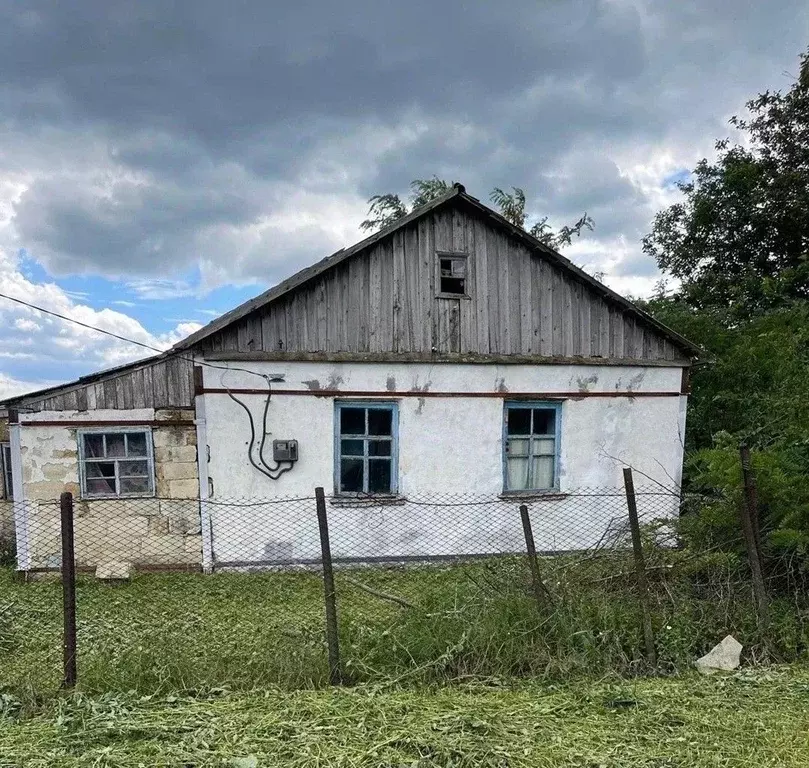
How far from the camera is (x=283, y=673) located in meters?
4.50

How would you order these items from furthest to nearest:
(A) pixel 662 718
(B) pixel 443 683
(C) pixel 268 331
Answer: (C) pixel 268 331
(B) pixel 443 683
(A) pixel 662 718

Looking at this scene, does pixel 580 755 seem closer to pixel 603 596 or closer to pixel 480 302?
pixel 603 596

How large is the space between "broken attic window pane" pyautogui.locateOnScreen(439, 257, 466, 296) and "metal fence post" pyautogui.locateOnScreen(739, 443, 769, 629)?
5.07 m

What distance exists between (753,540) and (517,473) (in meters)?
4.49

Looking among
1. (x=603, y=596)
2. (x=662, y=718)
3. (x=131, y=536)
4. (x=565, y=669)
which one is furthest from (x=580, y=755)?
(x=131, y=536)

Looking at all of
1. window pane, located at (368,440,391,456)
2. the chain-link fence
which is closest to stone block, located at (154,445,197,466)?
the chain-link fence

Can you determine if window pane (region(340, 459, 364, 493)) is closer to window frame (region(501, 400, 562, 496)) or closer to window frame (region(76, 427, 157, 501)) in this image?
window frame (region(501, 400, 562, 496))

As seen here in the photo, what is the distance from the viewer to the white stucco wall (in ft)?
28.5

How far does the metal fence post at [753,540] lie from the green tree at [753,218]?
12.0 m

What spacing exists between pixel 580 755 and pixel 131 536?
7224 mm

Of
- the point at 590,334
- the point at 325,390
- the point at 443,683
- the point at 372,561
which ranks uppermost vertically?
the point at 590,334

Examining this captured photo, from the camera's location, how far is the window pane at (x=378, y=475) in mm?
9062

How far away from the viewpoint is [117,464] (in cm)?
883

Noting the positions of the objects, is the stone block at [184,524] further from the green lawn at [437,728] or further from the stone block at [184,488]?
the green lawn at [437,728]
